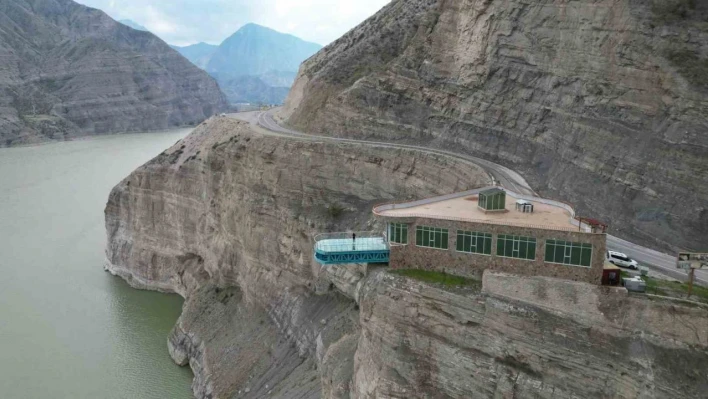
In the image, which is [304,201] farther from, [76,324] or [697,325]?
[697,325]

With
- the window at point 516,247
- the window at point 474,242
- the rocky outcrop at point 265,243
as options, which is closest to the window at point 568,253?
the window at point 516,247

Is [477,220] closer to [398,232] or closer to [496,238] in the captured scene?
[496,238]

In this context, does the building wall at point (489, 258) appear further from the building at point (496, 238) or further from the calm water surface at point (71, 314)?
the calm water surface at point (71, 314)

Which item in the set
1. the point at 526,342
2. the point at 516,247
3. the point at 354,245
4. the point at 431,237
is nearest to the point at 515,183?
the point at 431,237

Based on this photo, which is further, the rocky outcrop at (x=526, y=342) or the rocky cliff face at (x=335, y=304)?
the rocky cliff face at (x=335, y=304)

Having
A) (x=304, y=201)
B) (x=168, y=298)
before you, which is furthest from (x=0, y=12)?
(x=304, y=201)

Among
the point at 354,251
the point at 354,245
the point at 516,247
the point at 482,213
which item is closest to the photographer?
the point at 516,247
